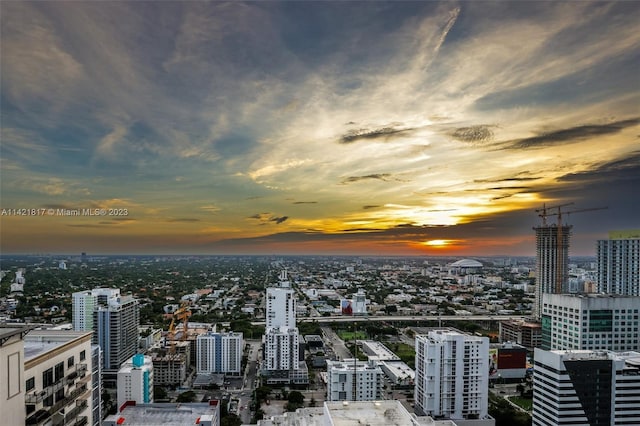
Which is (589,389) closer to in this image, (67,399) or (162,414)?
(162,414)

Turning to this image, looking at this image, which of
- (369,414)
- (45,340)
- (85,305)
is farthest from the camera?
(85,305)

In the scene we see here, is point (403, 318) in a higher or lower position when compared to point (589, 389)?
lower

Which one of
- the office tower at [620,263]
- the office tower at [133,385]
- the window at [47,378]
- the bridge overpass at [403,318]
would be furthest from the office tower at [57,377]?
the office tower at [620,263]

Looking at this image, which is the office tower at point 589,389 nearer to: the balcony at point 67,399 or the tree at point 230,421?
the tree at point 230,421

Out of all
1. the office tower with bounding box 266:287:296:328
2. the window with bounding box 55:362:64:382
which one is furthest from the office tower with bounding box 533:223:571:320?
the window with bounding box 55:362:64:382

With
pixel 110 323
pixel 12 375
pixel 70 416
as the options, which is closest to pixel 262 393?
pixel 110 323

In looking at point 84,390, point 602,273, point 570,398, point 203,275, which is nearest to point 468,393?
point 570,398
